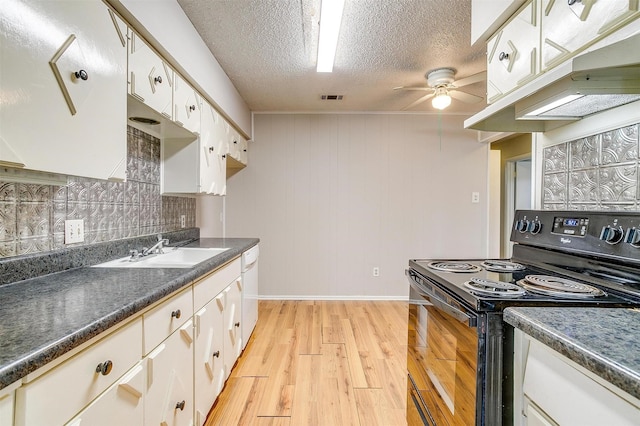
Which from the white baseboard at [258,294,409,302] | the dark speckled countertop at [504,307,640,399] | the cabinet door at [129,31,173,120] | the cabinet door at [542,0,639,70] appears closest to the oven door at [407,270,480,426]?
the dark speckled countertop at [504,307,640,399]

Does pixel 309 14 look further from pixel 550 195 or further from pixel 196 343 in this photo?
pixel 196 343

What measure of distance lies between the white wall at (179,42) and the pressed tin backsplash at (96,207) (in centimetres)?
54

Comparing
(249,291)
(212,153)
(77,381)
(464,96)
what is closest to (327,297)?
(249,291)

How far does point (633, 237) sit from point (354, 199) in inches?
113

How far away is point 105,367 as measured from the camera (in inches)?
33.1

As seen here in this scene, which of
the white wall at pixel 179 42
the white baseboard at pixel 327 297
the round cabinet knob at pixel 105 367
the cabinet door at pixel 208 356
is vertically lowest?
the white baseboard at pixel 327 297

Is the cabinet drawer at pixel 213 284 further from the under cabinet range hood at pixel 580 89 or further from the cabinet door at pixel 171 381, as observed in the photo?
the under cabinet range hood at pixel 580 89

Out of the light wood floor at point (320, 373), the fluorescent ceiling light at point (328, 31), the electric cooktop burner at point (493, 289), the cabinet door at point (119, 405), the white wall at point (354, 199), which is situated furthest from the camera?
the white wall at point (354, 199)

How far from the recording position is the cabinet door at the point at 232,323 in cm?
202

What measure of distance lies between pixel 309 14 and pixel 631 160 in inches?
71.2

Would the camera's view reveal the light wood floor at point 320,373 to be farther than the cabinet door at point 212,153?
No

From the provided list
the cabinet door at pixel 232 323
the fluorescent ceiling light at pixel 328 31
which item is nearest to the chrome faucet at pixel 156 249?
the cabinet door at pixel 232 323

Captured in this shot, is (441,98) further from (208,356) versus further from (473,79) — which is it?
(208,356)

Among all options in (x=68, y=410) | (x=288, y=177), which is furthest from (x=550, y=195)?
(x=288, y=177)
